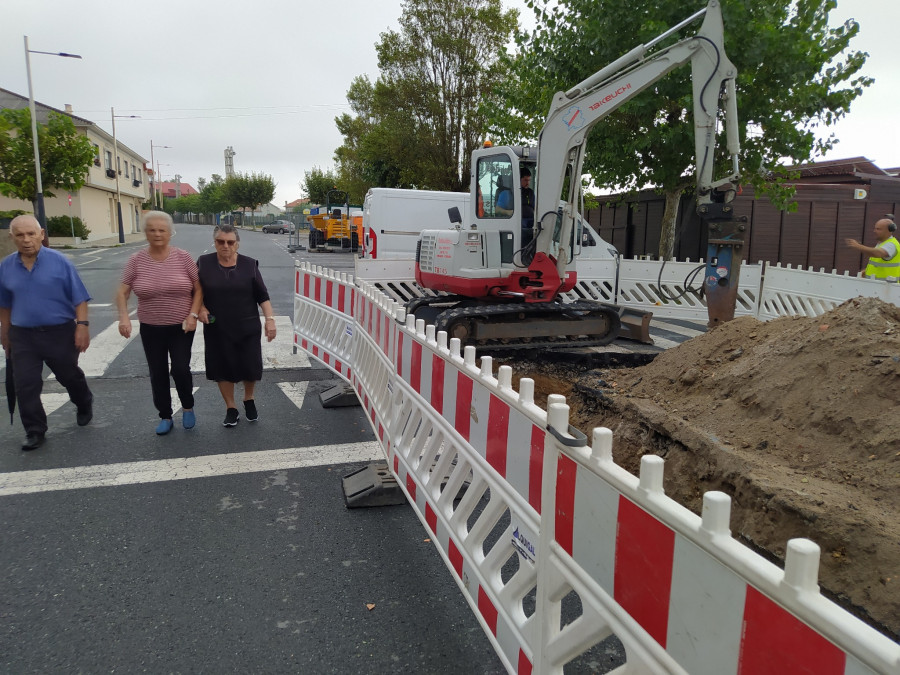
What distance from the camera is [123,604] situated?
9.98ft

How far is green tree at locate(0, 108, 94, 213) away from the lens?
29.2 meters

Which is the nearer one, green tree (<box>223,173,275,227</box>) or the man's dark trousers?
the man's dark trousers

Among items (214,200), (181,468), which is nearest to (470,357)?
(181,468)

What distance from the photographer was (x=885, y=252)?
28.4 ft

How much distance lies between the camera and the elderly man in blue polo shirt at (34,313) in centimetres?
504

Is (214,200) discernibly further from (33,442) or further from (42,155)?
(33,442)

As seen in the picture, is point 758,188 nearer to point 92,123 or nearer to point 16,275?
point 16,275

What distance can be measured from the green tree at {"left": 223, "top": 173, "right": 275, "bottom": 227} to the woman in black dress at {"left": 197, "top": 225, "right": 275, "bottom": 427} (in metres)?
100

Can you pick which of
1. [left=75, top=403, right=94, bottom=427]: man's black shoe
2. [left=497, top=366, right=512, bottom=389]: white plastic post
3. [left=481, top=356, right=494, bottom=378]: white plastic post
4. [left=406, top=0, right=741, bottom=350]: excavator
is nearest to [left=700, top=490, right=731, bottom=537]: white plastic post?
[left=497, top=366, right=512, bottom=389]: white plastic post

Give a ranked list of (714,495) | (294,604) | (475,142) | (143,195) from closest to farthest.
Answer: (714,495) → (294,604) → (475,142) → (143,195)

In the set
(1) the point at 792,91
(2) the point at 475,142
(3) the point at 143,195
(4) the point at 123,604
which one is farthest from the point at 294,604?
(3) the point at 143,195

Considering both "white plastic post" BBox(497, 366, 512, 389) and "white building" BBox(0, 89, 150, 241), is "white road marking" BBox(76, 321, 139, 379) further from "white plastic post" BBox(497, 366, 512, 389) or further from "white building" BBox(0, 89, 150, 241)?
"white building" BBox(0, 89, 150, 241)

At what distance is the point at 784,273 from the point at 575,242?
4.09 m

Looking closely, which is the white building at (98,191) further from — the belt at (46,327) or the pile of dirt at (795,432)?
the pile of dirt at (795,432)
